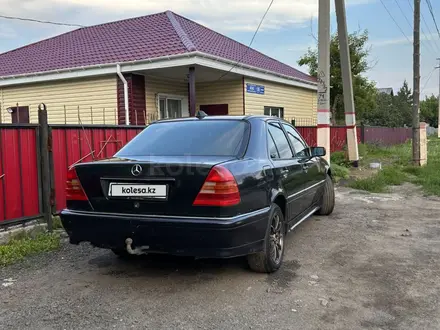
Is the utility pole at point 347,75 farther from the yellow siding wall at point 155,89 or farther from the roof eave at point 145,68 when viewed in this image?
the yellow siding wall at point 155,89

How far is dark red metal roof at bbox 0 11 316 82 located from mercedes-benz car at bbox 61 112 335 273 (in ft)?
24.1

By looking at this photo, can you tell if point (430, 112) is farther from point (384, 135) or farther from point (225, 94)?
point (225, 94)

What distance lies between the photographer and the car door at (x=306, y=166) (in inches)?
205

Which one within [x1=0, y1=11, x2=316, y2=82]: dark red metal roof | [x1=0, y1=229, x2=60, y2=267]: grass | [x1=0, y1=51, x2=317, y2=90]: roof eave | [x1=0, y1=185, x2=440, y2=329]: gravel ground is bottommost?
[x1=0, y1=185, x2=440, y2=329]: gravel ground

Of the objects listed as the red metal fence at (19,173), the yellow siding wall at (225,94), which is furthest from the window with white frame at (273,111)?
the red metal fence at (19,173)

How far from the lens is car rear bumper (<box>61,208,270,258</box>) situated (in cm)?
339

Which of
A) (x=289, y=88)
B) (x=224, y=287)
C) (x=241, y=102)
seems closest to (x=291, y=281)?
(x=224, y=287)

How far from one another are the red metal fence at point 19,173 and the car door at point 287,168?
3215 mm

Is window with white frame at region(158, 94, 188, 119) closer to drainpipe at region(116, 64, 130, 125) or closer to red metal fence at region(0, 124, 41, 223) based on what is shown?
drainpipe at region(116, 64, 130, 125)

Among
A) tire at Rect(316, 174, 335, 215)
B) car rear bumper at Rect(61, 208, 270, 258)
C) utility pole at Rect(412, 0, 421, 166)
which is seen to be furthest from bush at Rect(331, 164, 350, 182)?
car rear bumper at Rect(61, 208, 270, 258)

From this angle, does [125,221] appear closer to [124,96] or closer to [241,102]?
[124,96]

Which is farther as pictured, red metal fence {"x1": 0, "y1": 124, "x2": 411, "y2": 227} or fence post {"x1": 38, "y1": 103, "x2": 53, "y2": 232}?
fence post {"x1": 38, "y1": 103, "x2": 53, "y2": 232}

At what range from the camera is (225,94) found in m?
14.6

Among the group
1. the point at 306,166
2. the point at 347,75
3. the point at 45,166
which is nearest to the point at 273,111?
the point at 347,75
